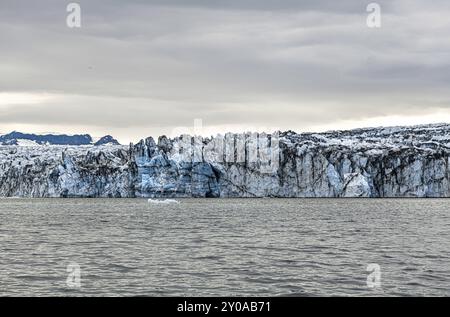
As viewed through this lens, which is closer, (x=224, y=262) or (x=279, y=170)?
(x=224, y=262)

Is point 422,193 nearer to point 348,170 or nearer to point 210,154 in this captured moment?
point 348,170

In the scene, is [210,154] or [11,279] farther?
[210,154]

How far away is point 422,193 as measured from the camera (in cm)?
15325

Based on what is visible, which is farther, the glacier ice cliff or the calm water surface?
the glacier ice cliff

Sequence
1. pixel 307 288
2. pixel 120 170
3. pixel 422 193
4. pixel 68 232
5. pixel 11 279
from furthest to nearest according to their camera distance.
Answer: pixel 120 170 → pixel 422 193 → pixel 68 232 → pixel 11 279 → pixel 307 288

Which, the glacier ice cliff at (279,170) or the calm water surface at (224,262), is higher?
the glacier ice cliff at (279,170)

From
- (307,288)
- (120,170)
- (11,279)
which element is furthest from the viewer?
(120,170)

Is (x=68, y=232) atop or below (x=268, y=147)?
below

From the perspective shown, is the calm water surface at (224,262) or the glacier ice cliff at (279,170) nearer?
the calm water surface at (224,262)

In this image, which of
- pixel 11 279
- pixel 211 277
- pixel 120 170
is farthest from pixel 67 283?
pixel 120 170

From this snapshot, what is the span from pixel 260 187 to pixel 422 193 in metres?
41.5

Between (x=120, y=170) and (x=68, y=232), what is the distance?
116728 millimetres

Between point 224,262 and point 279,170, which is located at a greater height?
point 279,170

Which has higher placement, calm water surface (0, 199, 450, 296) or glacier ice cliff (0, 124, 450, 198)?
glacier ice cliff (0, 124, 450, 198)
